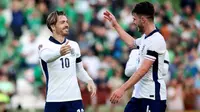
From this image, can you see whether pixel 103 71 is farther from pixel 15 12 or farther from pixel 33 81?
pixel 15 12

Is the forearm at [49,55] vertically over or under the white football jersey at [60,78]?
over

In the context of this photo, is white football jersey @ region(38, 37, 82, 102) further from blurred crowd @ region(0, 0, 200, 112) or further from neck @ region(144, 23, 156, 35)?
blurred crowd @ region(0, 0, 200, 112)

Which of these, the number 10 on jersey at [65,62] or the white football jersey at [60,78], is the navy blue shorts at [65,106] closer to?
the white football jersey at [60,78]

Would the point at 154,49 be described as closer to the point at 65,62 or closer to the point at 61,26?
the point at 65,62

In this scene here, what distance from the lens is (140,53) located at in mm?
10945

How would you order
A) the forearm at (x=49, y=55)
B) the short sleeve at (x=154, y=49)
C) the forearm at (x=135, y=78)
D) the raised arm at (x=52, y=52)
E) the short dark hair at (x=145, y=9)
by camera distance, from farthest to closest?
the forearm at (x=49, y=55) < the raised arm at (x=52, y=52) < the short dark hair at (x=145, y=9) < the short sleeve at (x=154, y=49) < the forearm at (x=135, y=78)

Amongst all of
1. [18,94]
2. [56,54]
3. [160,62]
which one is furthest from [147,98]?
[18,94]

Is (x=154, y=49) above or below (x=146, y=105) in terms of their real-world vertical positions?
above

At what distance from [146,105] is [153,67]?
22.0 inches

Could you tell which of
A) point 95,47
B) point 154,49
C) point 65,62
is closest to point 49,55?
point 65,62

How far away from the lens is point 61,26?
37.9 feet

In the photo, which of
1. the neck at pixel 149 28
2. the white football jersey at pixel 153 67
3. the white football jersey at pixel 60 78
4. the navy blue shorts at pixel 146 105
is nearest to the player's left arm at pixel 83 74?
the white football jersey at pixel 60 78

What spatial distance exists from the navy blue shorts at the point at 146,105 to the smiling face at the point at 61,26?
4.81ft

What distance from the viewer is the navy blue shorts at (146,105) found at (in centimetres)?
1090
